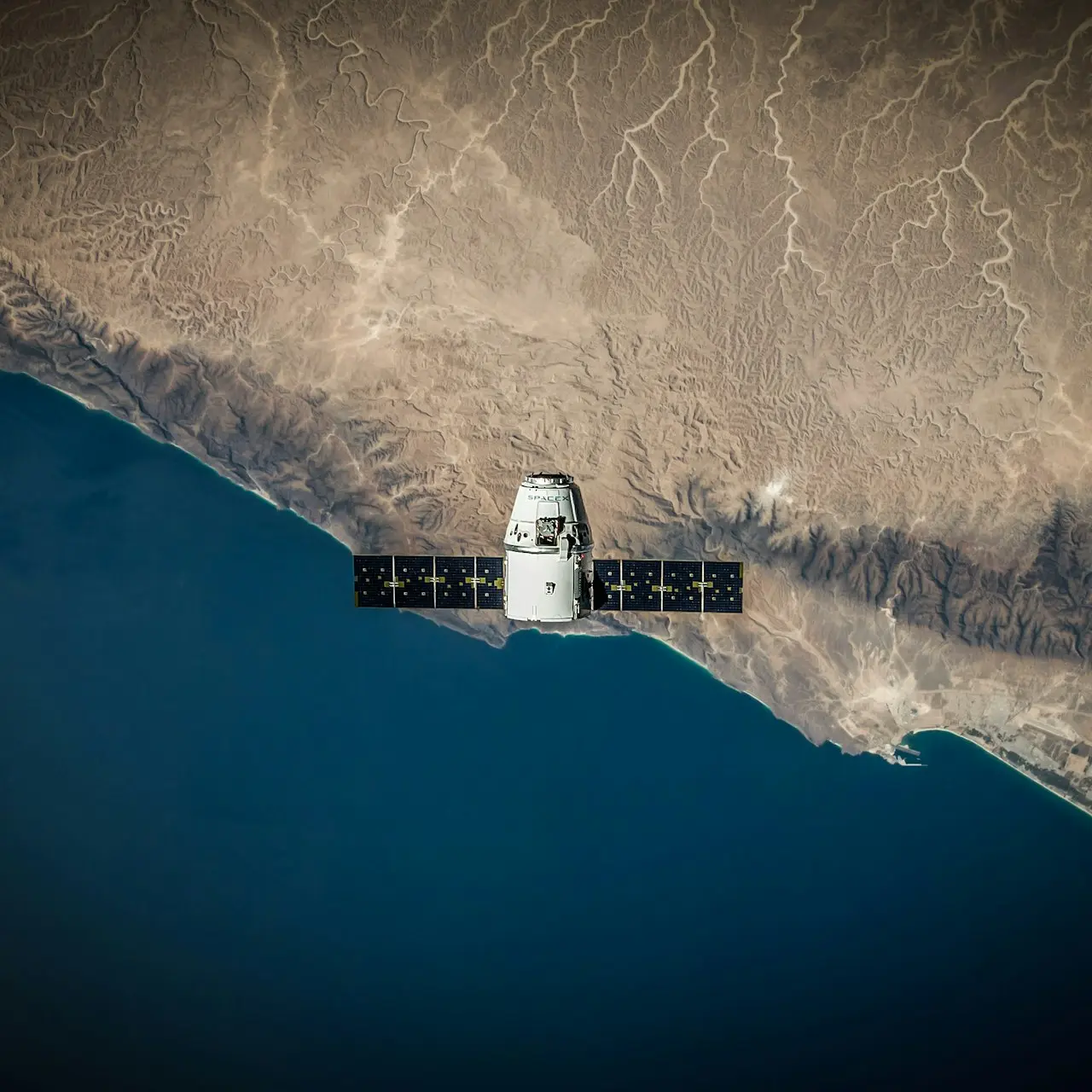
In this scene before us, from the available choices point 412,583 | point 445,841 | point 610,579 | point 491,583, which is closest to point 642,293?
point 610,579

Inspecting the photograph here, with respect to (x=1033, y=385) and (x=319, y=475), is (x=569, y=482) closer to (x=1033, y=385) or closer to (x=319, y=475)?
(x=319, y=475)

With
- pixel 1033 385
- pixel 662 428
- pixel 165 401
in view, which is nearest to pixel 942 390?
pixel 1033 385

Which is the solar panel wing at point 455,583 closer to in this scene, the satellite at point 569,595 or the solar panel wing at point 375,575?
the satellite at point 569,595

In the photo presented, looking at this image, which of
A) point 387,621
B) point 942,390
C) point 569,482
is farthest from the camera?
point 387,621

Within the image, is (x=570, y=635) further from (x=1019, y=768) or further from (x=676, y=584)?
(x=1019, y=768)

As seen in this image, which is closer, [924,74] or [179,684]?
[924,74]

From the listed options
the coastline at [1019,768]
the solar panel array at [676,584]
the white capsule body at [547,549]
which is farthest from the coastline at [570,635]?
the white capsule body at [547,549]

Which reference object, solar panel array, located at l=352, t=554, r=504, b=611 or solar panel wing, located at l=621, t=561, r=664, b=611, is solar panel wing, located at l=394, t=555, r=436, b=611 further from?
solar panel wing, located at l=621, t=561, r=664, b=611
